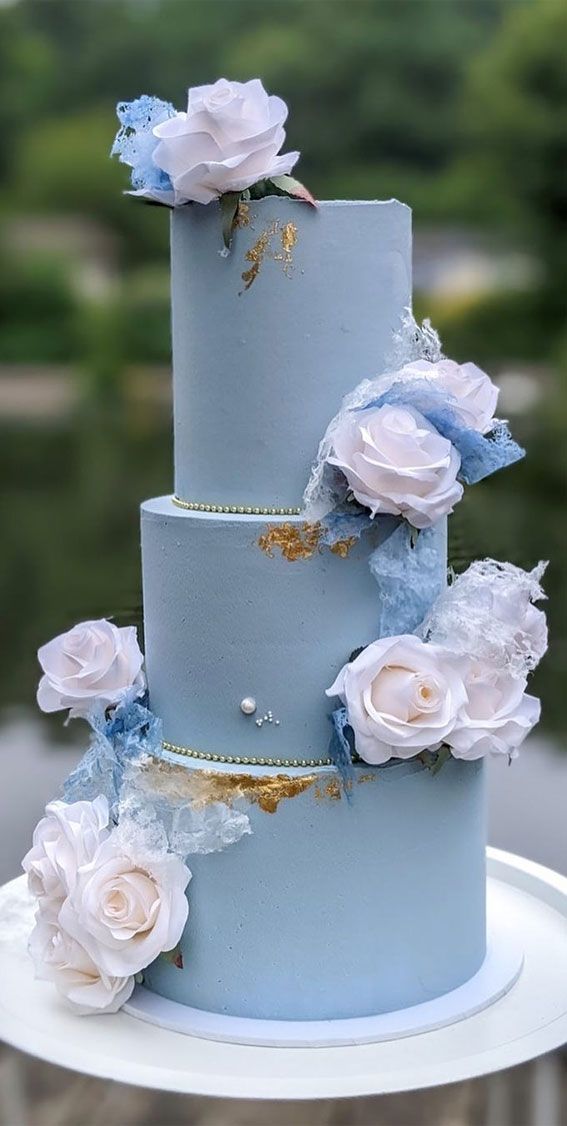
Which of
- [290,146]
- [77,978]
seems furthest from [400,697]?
[290,146]

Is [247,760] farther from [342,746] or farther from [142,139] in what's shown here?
[142,139]

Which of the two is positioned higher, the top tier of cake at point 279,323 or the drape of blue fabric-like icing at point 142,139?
the drape of blue fabric-like icing at point 142,139

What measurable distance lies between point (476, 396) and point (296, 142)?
10080 millimetres

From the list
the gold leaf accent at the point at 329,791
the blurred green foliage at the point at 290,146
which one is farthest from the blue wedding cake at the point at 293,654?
the blurred green foliage at the point at 290,146

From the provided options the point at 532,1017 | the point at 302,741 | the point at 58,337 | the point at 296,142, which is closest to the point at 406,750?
the point at 302,741

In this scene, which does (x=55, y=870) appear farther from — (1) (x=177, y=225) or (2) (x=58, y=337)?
(2) (x=58, y=337)

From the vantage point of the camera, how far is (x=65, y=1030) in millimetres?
1114

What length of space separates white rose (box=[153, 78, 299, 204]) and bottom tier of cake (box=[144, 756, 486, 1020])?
507 mm

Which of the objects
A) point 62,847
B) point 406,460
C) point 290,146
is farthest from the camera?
point 290,146

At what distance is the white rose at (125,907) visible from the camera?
3.63 ft

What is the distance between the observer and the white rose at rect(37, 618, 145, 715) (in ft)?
4.05

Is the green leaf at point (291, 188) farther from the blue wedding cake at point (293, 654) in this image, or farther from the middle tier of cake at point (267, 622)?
the middle tier of cake at point (267, 622)

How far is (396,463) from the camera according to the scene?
104cm

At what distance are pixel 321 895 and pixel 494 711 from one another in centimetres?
22
